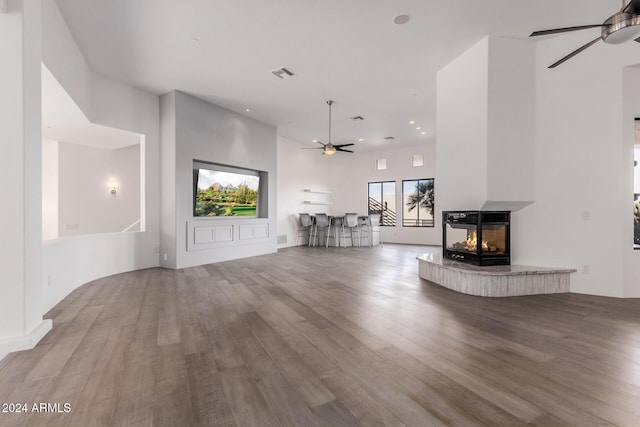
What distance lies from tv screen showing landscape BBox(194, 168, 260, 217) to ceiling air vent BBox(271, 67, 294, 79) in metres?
2.60

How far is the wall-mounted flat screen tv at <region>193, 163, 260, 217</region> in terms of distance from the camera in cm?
614

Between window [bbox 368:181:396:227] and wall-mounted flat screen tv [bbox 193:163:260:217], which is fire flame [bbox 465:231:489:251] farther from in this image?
window [bbox 368:181:396:227]

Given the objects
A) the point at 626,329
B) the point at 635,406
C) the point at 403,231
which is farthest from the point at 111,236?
the point at 403,231

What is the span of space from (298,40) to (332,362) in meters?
3.93

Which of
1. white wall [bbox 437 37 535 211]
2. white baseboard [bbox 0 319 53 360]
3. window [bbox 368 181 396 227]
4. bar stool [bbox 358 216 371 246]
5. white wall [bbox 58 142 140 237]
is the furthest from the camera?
window [bbox 368 181 396 227]

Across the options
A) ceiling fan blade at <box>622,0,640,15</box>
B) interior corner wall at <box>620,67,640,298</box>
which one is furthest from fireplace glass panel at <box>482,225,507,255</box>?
ceiling fan blade at <box>622,0,640,15</box>

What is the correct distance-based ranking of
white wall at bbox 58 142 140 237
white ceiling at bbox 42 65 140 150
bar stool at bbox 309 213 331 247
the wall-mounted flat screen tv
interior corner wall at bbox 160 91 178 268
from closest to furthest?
white ceiling at bbox 42 65 140 150
interior corner wall at bbox 160 91 178 268
the wall-mounted flat screen tv
white wall at bbox 58 142 140 237
bar stool at bbox 309 213 331 247

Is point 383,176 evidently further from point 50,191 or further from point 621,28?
point 50,191

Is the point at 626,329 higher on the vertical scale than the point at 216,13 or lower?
lower

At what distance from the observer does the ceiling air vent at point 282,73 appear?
480 centimetres

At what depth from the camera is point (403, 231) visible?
1055 cm

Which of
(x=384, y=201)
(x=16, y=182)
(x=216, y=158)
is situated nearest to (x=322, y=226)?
(x=384, y=201)

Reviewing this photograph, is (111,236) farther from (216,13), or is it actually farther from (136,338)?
(216,13)

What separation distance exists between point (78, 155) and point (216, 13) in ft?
17.3
